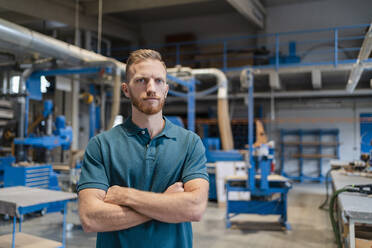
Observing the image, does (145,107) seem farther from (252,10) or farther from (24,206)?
(252,10)

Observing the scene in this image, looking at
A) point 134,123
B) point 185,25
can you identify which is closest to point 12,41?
→ point 134,123

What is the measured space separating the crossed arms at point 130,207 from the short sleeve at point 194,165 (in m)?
0.08

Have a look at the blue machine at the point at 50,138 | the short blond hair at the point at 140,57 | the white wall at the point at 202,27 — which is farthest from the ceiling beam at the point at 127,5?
the short blond hair at the point at 140,57

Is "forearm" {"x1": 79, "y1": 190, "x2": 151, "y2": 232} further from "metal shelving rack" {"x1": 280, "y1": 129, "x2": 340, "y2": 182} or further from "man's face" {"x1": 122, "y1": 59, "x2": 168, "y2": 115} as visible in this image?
"metal shelving rack" {"x1": 280, "y1": 129, "x2": 340, "y2": 182}

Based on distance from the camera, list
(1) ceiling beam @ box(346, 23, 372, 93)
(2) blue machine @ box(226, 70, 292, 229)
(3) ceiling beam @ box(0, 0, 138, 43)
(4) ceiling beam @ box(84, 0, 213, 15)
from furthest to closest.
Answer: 1. (4) ceiling beam @ box(84, 0, 213, 15)
2. (3) ceiling beam @ box(0, 0, 138, 43)
3. (2) blue machine @ box(226, 70, 292, 229)
4. (1) ceiling beam @ box(346, 23, 372, 93)

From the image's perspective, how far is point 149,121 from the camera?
1.38 m

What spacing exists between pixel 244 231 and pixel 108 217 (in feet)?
14.9

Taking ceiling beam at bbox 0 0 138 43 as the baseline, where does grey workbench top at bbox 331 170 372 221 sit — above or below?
below

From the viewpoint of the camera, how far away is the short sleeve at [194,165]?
138cm

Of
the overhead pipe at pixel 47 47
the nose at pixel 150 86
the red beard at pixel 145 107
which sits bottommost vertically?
the red beard at pixel 145 107

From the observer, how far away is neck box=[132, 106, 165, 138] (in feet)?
4.50

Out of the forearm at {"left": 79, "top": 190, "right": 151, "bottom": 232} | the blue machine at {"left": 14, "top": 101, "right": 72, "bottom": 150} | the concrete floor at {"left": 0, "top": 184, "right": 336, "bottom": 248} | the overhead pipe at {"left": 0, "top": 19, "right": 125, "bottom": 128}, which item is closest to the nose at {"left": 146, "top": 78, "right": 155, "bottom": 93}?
the forearm at {"left": 79, "top": 190, "right": 151, "bottom": 232}

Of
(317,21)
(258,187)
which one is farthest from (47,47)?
(317,21)

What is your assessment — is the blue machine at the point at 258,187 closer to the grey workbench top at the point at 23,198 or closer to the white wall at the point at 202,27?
the grey workbench top at the point at 23,198
